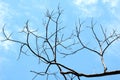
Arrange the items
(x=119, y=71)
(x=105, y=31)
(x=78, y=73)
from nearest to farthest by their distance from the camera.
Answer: (x=119, y=71)
(x=78, y=73)
(x=105, y=31)

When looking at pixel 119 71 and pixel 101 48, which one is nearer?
pixel 119 71

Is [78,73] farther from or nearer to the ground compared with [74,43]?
nearer to the ground

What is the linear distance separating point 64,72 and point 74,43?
2.41 metres

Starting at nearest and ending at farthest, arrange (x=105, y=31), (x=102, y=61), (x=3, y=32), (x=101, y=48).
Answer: (x=102, y=61), (x=3, y=32), (x=101, y=48), (x=105, y=31)

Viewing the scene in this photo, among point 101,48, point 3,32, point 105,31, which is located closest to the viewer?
point 3,32

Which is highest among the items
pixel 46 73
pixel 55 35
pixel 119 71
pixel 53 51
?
pixel 55 35

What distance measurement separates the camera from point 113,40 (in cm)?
664

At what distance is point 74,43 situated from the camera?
7.45 m

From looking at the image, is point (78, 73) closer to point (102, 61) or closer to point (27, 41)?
point (102, 61)

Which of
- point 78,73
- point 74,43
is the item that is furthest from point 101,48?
point 78,73

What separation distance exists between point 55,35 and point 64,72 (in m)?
1.46

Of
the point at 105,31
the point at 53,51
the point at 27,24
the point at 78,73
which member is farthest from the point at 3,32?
the point at 105,31

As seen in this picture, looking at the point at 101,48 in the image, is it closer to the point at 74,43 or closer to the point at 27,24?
the point at 74,43

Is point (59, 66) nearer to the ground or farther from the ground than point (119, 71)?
farther from the ground
